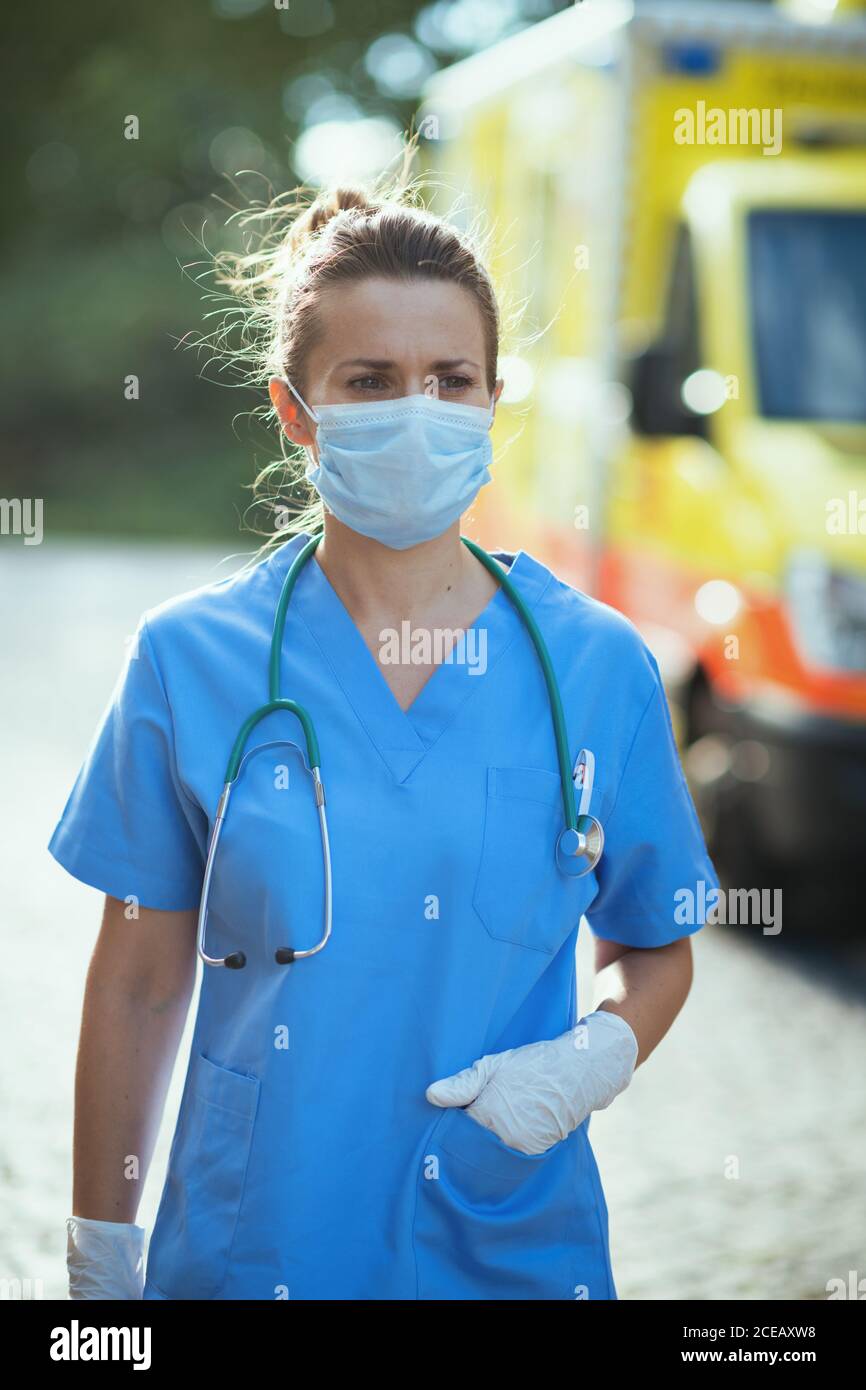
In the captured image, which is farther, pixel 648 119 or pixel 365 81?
pixel 365 81

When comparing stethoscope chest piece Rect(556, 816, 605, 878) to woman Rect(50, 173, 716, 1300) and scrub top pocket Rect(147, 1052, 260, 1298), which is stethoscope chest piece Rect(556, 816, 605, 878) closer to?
woman Rect(50, 173, 716, 1300)

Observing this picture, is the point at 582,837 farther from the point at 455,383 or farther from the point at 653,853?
the point at 455,383

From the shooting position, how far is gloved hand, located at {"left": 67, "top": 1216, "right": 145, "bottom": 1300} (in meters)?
2.26

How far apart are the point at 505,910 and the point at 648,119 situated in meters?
5.99

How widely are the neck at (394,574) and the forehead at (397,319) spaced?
244mm

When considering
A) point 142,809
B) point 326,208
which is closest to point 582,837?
point 142,809

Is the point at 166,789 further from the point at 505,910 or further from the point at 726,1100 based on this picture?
the point at 726,1100

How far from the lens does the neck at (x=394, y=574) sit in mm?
2271

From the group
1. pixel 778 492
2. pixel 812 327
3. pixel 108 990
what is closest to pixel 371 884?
pixel 108 990

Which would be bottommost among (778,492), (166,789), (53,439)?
(166,789)

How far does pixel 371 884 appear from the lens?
2078 millimetres

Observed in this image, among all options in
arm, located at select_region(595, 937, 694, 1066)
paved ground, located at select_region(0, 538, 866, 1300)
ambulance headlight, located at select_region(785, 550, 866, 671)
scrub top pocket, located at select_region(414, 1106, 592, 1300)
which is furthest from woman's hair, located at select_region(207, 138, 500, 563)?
ambulance headlight, located at select_region(785, 550, 866, 671)

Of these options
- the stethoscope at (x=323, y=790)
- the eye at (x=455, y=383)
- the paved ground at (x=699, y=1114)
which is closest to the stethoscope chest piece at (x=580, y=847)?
the stethoscope at (x=323, y=790)

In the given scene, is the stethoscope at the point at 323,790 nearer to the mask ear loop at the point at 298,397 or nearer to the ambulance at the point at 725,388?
the mask ear loop at the point at 298,397
